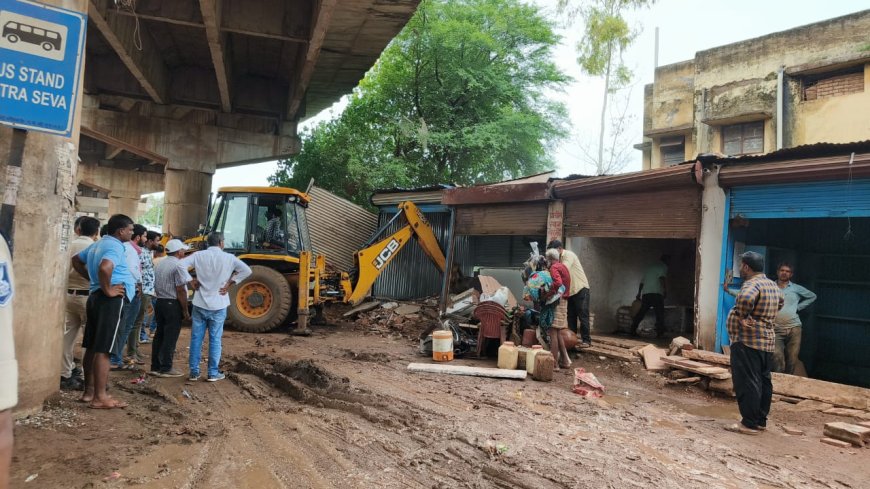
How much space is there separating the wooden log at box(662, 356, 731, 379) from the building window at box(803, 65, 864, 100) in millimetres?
11358

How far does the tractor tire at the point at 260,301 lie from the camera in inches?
391

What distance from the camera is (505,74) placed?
1869 cm

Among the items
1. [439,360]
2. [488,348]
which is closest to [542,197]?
[488,348]

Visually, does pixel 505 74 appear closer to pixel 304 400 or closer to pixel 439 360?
pixel 439 360

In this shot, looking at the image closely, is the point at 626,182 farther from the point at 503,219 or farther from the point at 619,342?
the point at 503,219

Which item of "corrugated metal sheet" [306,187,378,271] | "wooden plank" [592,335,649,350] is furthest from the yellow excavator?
"wooden plank" [592,335,649,350]

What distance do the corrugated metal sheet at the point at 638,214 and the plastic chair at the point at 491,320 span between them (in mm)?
2517

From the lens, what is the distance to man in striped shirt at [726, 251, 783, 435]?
502 centimetres

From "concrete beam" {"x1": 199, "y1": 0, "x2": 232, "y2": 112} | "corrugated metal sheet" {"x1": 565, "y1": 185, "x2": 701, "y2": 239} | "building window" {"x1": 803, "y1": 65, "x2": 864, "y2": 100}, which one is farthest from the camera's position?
"building window" {"x1": 803, "y1": 65, "x2": 864, "y2": 100}

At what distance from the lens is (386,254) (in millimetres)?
11219

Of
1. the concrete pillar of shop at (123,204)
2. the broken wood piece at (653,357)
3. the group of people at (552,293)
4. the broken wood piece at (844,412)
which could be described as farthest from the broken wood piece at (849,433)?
the concrete pillar of shop at (123,204)

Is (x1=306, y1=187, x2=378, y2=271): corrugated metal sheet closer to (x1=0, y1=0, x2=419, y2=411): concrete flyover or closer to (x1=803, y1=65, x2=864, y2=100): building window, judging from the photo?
(x1=0, y1=0, x2=419, y2=411): concrete flyover

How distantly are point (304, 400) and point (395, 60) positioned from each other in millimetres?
15908

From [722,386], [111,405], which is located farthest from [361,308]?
[722,386]
